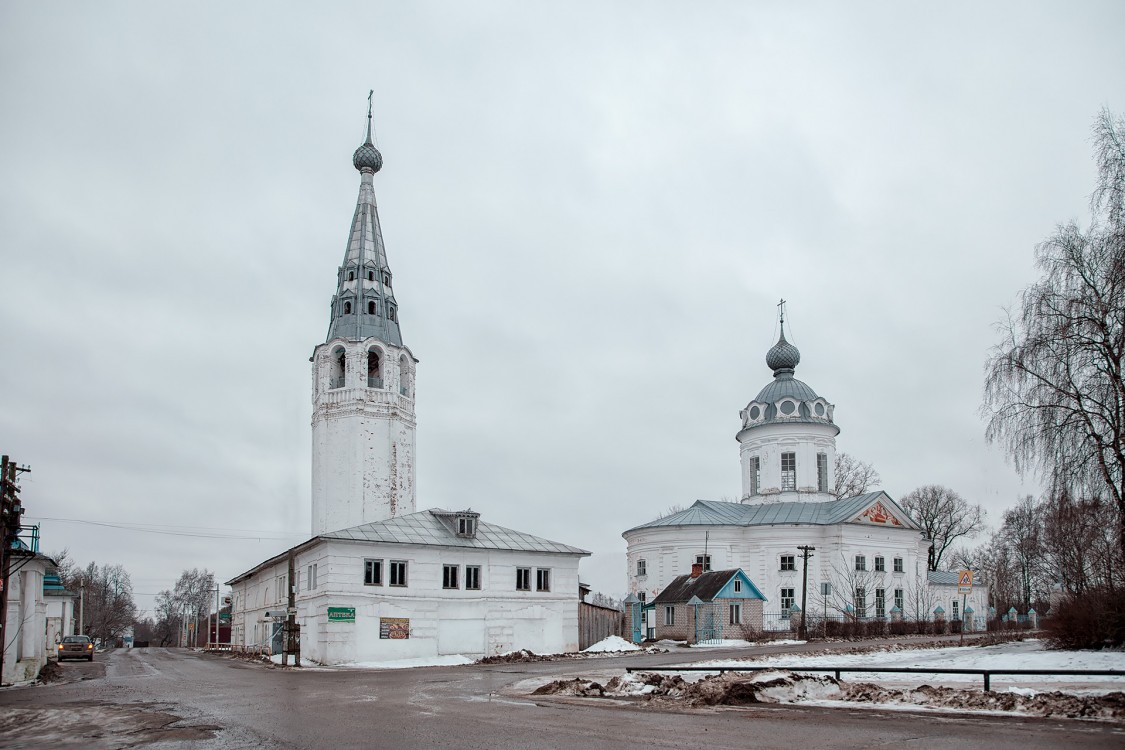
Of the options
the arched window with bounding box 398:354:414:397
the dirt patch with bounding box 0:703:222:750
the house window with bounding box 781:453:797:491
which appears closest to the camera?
the dirt patch with bounding box 0:703:222:750

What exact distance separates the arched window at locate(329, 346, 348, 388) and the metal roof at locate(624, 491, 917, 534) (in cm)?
2105

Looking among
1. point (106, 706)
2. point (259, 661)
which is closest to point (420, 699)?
point (106, 706)

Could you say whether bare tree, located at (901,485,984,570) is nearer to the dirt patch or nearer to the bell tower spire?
the bell tower spire

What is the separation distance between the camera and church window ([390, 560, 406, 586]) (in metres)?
35.6

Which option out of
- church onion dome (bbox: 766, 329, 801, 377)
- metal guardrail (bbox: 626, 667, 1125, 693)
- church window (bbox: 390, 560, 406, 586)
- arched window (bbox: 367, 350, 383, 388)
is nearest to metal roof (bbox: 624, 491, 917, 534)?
church onion dome (bbox: 766, 329, 801, 377)

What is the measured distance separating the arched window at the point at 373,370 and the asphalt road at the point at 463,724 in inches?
1737

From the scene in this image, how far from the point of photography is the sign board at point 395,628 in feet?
114

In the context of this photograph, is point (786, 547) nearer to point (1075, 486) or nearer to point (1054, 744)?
point (1075, 486)

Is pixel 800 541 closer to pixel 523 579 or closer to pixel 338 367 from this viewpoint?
pixel 523 579

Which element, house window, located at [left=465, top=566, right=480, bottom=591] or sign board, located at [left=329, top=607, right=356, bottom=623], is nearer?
sign board, located at [left=329, top=607, right=356, bottom=623]

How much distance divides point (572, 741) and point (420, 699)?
7.41 metres

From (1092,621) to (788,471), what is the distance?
41360mm

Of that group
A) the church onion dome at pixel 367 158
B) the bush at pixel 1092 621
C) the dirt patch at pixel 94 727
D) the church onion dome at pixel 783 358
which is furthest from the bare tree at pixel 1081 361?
the church onion dome at pixel 367 158

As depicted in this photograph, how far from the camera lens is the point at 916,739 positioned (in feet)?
33.9
